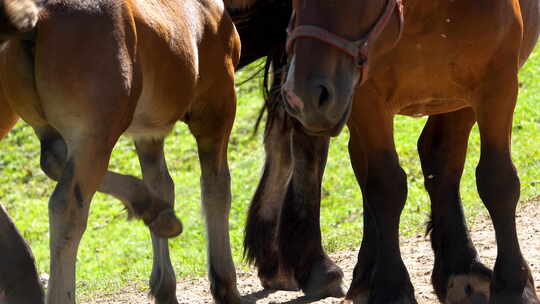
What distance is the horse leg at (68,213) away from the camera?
14.1ft

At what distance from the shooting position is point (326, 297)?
21.3 feet

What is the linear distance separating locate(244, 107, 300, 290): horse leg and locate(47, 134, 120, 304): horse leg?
2793 mm

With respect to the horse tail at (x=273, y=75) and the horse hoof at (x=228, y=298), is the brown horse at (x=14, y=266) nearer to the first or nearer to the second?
the horse hoof at (x=228, y=298)

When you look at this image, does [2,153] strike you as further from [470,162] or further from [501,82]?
[501,82]

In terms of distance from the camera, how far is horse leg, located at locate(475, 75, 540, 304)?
5168 millimetres

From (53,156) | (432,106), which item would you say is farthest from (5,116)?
(432,106)

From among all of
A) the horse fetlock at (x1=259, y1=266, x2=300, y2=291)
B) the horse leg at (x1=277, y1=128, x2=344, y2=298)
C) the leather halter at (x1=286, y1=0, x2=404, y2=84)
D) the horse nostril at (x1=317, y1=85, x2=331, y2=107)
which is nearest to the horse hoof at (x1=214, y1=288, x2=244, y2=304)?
the horse leg at (x1=277, y1=128, x2=344, y2=298)

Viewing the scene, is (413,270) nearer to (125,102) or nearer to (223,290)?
(223,290)

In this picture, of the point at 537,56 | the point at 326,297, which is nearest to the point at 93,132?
the point at 326,297

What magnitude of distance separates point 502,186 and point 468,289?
680 mm

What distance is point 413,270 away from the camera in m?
6.72

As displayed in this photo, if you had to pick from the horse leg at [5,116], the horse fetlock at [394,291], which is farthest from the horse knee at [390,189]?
the horse leg at [5,116]

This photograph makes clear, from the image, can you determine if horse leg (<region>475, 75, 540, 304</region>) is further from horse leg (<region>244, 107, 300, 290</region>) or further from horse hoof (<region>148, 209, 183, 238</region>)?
horse leg (<region>244, 107, 300, 290</region>)

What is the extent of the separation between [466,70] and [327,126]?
1.19 m
